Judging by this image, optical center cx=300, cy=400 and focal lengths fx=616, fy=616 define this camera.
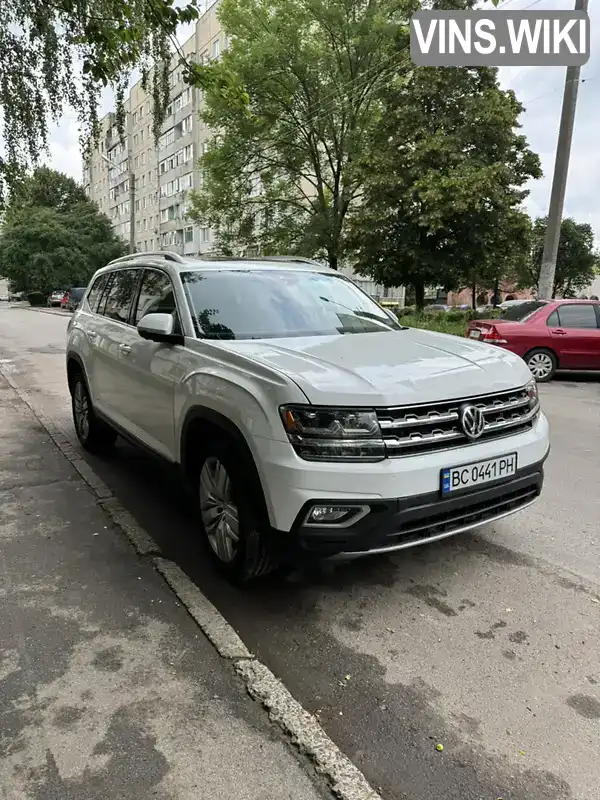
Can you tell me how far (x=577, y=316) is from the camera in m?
11.1

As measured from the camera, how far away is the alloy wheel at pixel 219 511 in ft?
10.7

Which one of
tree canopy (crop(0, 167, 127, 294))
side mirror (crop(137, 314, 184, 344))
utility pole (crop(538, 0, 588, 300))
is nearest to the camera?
side mirror (crop(137, 314, 184, 344))

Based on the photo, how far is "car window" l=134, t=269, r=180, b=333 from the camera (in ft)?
13.7

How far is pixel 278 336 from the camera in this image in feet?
12.4

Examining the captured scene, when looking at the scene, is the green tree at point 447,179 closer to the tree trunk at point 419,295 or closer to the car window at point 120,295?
the tree trunk at point 419,295

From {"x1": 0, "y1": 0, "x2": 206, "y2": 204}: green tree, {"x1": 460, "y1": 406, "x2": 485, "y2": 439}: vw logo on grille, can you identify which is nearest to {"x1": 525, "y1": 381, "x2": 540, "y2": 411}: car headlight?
{"x1": 460, "y1": 406, "x2": 485, "y2": 439}: vw logo on grille

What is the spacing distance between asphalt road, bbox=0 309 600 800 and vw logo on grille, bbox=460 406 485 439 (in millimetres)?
919

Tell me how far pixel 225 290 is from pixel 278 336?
1.97 feet

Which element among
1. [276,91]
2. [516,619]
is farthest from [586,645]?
[276,91]

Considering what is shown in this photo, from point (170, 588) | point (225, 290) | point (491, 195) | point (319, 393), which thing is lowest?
point (170, 588)

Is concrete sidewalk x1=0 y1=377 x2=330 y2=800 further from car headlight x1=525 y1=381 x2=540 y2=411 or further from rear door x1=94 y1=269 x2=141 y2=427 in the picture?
car headlight x1=525 y1=381 x2=540 y2=411

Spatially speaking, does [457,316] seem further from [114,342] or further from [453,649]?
[453,649]

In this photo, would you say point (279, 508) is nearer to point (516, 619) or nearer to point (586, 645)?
point (516, 619)

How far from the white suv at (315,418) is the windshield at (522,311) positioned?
7.64 m
